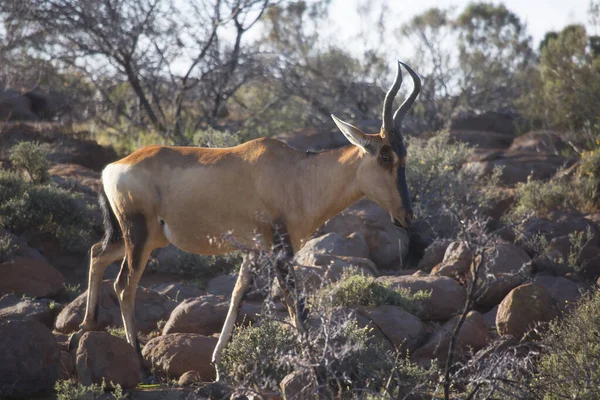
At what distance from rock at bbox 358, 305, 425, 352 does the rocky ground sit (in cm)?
1

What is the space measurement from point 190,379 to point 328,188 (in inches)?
86.3

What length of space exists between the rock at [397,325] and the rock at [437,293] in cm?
88

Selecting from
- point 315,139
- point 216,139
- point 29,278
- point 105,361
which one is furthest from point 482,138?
point 105,361

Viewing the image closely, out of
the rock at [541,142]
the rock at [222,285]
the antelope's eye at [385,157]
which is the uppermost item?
the antelope's eye at [385,157]

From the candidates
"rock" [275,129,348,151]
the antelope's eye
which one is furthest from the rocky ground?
"rock" [275,129,348,151]

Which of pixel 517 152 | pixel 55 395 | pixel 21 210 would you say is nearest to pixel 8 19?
pixel 21 210

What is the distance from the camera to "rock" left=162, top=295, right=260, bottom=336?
864cm

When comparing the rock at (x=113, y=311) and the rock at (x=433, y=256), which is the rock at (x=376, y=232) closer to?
the rock at (x=433, y=256)

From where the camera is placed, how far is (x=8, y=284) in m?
10.2

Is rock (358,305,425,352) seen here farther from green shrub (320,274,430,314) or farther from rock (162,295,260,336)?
rock (162,295,260,336)

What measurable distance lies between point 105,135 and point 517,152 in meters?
9.62

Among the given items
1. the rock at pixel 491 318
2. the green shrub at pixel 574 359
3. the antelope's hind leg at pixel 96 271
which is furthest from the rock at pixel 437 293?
the antelope's hind leg at pixel 96 271

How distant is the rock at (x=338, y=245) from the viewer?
11.8 metres

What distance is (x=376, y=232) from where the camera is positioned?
13023 millimetres
